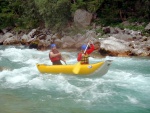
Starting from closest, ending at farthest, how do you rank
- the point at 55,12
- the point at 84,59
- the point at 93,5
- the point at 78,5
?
the point at 84,59, the point at 93,5, the point at 55,12, the point at 78,5

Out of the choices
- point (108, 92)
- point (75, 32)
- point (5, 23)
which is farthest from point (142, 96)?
point (5, 23)

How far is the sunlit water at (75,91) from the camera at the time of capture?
6.43m

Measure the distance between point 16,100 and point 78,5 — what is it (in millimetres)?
11766

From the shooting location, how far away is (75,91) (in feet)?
25.0

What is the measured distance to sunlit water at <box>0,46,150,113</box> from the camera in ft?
21.1

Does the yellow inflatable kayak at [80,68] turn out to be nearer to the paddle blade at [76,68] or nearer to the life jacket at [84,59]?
the paddle blade at [76,68]

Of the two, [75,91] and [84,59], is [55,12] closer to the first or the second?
[84,59]

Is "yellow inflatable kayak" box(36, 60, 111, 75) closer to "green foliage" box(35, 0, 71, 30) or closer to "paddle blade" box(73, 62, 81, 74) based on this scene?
"paddle blade" box(73, 62, 81, 74)

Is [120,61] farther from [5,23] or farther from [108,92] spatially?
[5,23]

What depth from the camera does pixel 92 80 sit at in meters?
8.76

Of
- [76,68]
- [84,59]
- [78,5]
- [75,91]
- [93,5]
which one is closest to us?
[75,91]

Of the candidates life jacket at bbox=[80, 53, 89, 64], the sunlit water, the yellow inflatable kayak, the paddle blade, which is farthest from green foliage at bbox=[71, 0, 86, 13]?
the paddle blade

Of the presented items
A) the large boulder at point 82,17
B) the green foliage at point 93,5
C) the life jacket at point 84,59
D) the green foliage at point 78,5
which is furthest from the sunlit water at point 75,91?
the green foliage at point 78,5

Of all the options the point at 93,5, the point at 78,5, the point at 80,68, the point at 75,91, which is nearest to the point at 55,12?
the point at 78,5
